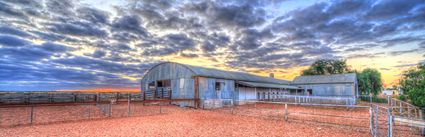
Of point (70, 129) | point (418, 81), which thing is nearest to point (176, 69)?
point (70, 129)

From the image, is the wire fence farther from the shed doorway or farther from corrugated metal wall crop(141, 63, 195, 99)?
corrugated metal wall crop(141, 63, 195, 99)

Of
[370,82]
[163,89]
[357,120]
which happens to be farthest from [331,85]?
[163,89]

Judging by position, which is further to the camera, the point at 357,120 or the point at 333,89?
the point at 333,89

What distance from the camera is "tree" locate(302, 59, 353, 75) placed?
5978 centimetres

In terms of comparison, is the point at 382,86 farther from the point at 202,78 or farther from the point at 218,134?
the point at 218,134

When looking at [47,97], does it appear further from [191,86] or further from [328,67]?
[328,67]

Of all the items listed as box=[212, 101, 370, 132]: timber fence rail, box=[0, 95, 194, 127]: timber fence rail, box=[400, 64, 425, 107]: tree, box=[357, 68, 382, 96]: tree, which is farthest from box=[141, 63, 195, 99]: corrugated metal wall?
box=[357, 68, 382, 96]: tree

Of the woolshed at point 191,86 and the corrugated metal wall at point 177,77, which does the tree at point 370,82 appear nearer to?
the woolshed at point 191,86

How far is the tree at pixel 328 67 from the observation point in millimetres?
59781

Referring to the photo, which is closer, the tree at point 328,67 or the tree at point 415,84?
Answer: the tree at point 415,84

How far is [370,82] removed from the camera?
152 ft

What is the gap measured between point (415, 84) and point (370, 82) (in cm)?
4066

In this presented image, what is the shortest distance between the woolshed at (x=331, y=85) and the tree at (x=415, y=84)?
18755mm

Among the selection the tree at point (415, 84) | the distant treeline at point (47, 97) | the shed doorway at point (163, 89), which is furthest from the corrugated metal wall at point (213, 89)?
the tree at point (415, 84)
